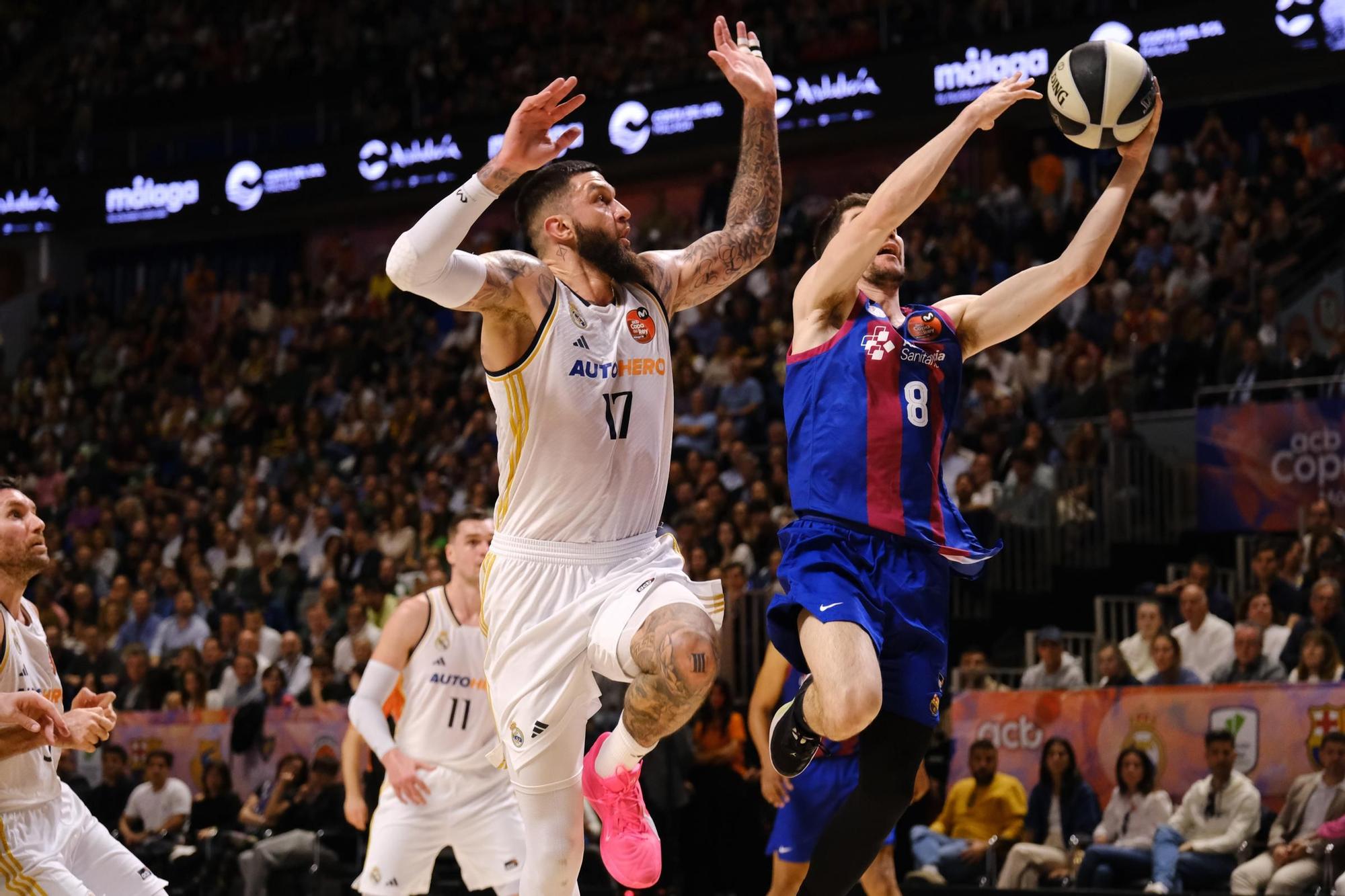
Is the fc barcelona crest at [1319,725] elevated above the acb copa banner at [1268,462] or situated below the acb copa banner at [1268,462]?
below

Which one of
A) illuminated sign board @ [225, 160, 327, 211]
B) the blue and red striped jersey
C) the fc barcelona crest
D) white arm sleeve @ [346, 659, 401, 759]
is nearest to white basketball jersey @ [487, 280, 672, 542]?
the blue and red striped jersey

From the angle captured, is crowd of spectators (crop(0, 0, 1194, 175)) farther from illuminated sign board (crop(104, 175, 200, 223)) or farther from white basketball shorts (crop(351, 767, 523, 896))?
white basketball shorts (crop(351, 767, 523, 896))

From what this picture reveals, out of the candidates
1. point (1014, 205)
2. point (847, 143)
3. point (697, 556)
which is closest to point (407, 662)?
point (697, 556)

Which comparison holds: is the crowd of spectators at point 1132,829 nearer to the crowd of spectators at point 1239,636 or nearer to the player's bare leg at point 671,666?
the crowd of spectators at point 1239,636

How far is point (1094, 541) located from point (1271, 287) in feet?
10.1

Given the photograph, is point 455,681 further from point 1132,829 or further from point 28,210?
point 28,210

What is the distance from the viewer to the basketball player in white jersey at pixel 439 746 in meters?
8.34

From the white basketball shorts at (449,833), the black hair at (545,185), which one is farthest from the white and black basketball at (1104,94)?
the white basketball shorts at (449,833)

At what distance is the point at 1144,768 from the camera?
10.0m

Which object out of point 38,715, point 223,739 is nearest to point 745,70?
point 38,715

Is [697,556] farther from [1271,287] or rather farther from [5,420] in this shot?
[5,420]

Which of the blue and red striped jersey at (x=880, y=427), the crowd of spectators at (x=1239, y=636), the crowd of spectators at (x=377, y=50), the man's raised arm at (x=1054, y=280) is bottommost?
the crowd of spectators at (x=1239, y=636)

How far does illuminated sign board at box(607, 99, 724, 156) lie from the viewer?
67.0 feet

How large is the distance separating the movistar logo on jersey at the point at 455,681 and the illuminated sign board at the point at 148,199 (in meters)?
17.7
